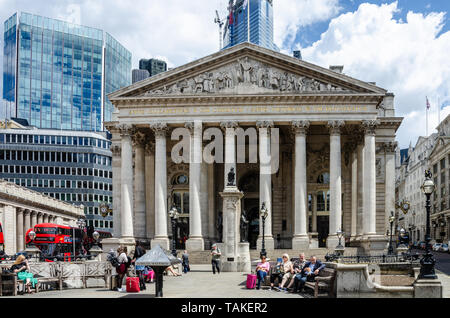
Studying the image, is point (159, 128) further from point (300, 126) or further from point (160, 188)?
point (300, 126)

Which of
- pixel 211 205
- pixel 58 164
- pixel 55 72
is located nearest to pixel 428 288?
pixel 211 205

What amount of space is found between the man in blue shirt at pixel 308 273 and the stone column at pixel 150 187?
36987mm

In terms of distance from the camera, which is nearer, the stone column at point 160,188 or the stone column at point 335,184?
the stone column at point 335,184

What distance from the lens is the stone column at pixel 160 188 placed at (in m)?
54.5

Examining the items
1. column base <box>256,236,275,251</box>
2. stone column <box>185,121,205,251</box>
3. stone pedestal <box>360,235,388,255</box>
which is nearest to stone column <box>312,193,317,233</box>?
stone pedestal <box>360,235,388,255</box>

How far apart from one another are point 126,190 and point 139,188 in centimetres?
369

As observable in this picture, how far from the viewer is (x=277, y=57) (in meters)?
53.8

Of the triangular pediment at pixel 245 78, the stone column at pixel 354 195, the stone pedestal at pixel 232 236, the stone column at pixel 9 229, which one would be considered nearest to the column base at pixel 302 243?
the stone column at pixel 354 195

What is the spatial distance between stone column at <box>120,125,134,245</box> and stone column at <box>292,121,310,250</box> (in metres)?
15.5

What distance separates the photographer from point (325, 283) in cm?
2092

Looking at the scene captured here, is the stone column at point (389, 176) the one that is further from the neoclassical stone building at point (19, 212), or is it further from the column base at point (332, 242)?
the neoclassical stone building at point (19, 212)

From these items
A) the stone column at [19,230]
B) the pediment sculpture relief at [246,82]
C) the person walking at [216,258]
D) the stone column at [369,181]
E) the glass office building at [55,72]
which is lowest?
the stone column at [19,230]
